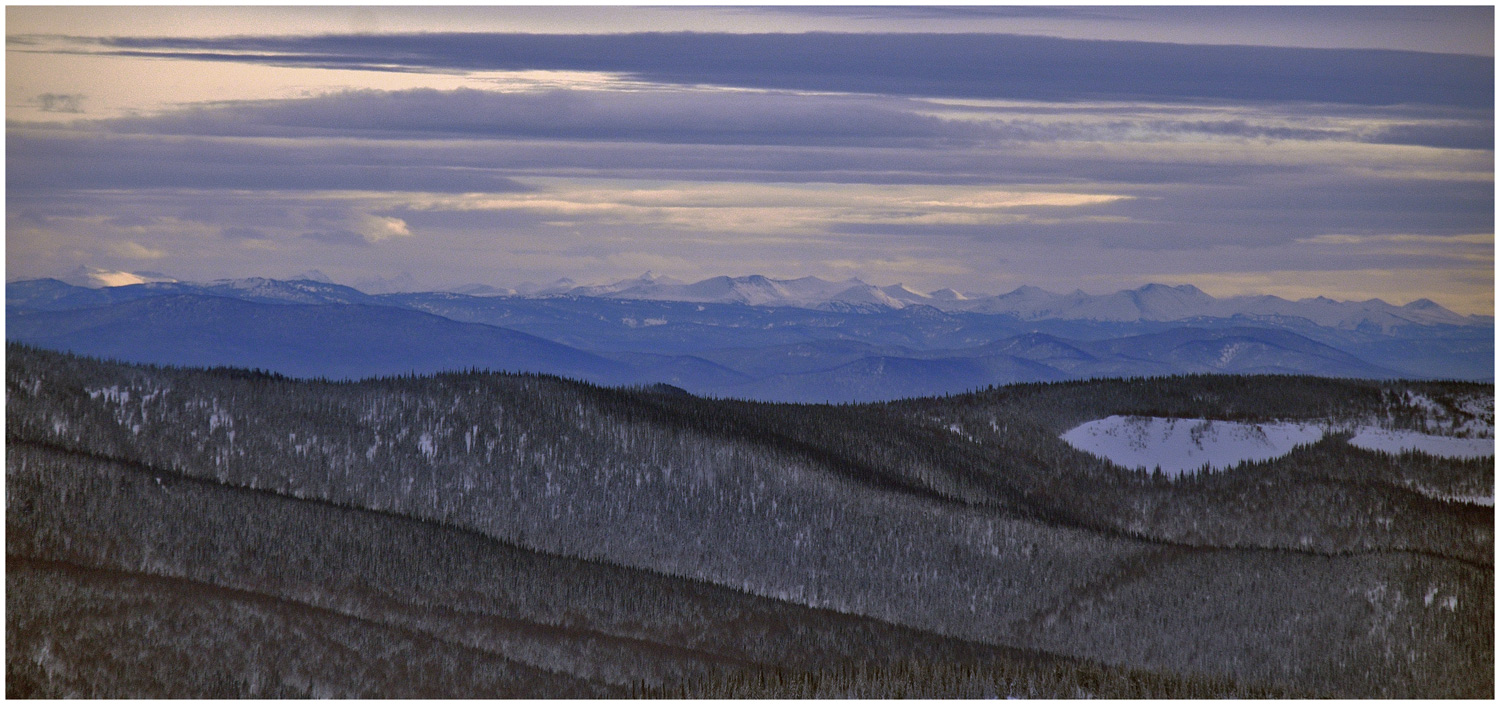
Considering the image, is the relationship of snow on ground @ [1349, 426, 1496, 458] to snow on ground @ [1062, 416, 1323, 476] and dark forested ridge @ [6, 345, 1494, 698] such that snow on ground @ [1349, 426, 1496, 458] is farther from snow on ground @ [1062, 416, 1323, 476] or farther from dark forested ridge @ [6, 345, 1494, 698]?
snow on ground @ [1062, 416, 1323, 476]

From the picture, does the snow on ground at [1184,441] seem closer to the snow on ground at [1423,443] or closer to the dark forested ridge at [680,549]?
the dark forested ridge at [680,549]

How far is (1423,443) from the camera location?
16075cm

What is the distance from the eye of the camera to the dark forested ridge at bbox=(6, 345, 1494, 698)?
79000 millimetres

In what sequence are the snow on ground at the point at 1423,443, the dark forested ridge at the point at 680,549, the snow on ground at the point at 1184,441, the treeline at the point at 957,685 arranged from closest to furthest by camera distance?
the treeline at the point at 957,685, the dark forested ridge at the point at 680,549, the snow on ground at the point at 1423,443, the snow on ground at the point at 1184,441

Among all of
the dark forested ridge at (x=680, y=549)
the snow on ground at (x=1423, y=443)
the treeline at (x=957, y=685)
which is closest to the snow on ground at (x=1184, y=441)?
the dark forested ridge at (x=680, y=549)

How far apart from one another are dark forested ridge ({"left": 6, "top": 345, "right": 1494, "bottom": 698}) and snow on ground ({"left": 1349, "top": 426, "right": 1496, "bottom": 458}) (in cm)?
472

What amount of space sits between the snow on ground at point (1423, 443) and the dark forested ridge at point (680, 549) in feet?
15.5

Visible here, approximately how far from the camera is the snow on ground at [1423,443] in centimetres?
15738

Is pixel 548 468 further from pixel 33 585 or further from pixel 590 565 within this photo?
pixel 33 585

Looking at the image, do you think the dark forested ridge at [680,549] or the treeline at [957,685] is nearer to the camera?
the treeline at [957,685]

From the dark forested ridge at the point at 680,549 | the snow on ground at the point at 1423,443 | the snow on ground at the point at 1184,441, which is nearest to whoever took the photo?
the dark forested ridge at the point at 680,549

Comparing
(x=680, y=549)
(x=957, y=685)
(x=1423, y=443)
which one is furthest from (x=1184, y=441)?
(x=957, y=685)

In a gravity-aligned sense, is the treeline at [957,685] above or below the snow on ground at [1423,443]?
above

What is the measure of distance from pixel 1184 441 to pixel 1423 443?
2645cm
